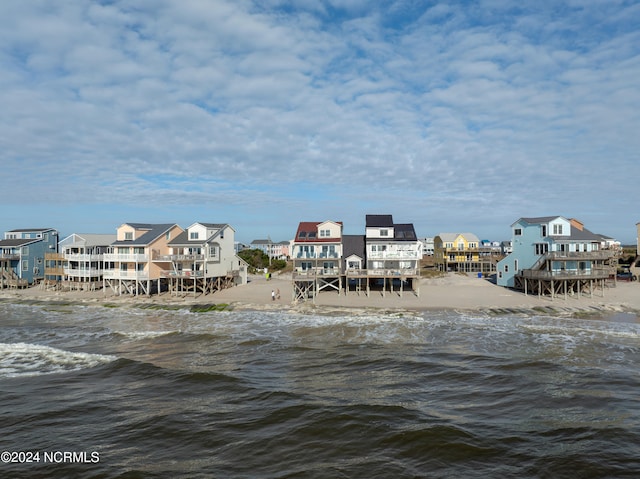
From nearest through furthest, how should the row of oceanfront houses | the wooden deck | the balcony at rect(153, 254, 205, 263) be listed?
the wooden deck
the row of oceanfront houses
the balcony at rect(153, 254, 205, 263)

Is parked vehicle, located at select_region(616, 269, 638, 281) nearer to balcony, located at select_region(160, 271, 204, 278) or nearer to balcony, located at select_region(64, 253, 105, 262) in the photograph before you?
balcony, located at select_region(160, 271, 204, 278)

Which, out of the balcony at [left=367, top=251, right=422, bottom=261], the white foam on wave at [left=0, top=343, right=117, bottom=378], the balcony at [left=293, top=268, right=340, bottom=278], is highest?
the balcony at [left=367, top=251, right=422, bottom=261]

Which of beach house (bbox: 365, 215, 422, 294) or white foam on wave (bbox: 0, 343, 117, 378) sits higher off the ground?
beach house (bbox: 365, 215, 422, 294)

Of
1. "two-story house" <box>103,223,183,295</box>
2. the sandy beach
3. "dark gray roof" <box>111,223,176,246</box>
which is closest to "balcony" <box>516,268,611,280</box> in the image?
the sandy beach

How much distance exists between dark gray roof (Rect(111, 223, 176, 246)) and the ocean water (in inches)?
761

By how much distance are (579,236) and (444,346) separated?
2833cm

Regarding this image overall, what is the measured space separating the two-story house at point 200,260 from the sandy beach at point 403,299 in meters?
1.59

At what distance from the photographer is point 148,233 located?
48.2 metres

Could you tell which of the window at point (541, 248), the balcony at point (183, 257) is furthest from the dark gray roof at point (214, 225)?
the window at point (541, 248)

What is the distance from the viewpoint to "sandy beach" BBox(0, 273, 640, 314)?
36.5 metres

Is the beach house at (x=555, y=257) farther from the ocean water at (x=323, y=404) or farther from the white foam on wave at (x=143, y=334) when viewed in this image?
the white foam on wave at (x=143, y=334)

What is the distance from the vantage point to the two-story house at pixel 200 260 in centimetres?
4475

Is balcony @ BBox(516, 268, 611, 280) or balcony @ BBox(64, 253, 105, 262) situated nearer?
balcony @ BBox(516, 268, 611, 280)

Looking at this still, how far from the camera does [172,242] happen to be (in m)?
47.1
